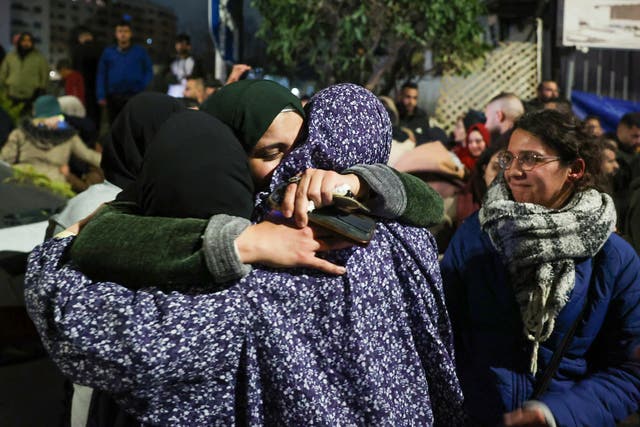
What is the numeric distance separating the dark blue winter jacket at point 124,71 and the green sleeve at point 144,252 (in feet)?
32.6

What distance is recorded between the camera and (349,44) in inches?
454

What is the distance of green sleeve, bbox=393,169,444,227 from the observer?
2.09 meters

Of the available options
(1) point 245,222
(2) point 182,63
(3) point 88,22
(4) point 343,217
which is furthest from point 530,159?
(3) point 88,22

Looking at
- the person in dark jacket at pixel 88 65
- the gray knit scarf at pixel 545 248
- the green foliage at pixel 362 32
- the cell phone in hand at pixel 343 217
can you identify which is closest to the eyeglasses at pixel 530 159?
the gray knit scarf at pixel 545 248

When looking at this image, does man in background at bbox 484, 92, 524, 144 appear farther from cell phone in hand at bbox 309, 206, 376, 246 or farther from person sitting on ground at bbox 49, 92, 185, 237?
cell phone in hand at bbox 309, 206, 376, 246

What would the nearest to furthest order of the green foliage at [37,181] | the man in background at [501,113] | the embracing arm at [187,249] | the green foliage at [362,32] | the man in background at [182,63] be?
the embracing arm at [187,249] → the green foliage at [37,181] → the man in background at [501,113] → the green foliage at [362,32] → the man in background at [182,63]

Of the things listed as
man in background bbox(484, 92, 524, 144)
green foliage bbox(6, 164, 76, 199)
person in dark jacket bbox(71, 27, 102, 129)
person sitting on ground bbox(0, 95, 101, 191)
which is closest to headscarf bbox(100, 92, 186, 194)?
green foliage bbox(6, 164, 76, 199)

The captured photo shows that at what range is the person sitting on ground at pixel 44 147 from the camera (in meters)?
8.95

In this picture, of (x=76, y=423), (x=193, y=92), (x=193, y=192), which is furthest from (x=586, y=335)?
(x=193, y=92)

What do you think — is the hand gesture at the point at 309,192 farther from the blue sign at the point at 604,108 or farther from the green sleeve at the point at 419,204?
the blue sign at the point at 604,108

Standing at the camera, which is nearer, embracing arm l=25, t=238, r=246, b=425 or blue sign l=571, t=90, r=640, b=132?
embracing arm l=25, t=238, r=246, b=425

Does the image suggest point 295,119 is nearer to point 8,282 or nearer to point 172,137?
point 172,137

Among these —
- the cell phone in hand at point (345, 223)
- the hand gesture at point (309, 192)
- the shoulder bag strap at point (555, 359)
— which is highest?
the hand gesture at point (309, 192)

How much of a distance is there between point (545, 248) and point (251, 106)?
3.55 ft
